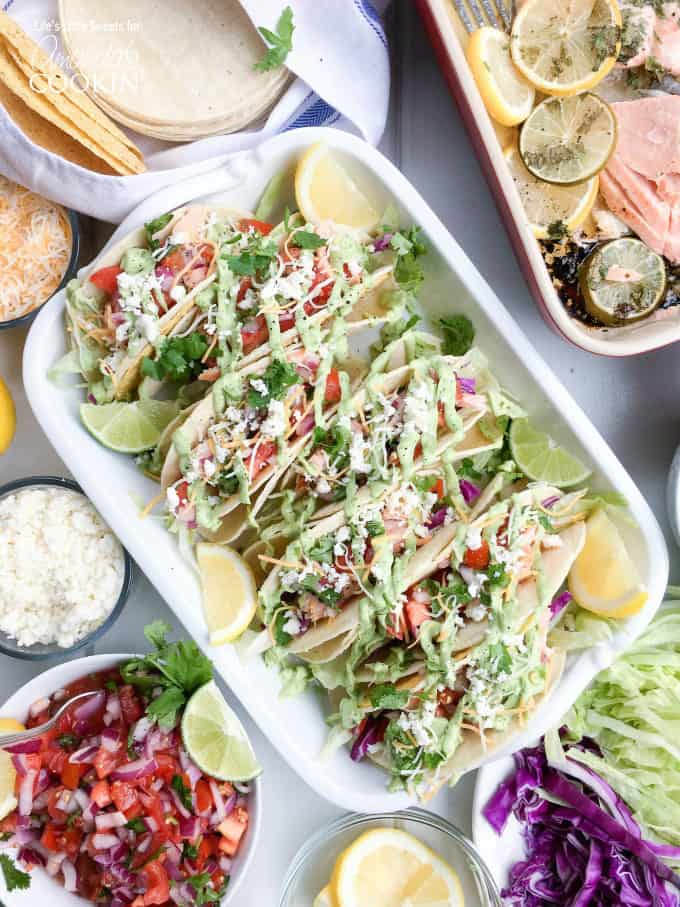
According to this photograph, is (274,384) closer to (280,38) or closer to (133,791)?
(280,38)

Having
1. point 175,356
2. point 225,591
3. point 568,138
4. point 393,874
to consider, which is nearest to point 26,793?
point 225,591

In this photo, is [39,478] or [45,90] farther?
[39,478]

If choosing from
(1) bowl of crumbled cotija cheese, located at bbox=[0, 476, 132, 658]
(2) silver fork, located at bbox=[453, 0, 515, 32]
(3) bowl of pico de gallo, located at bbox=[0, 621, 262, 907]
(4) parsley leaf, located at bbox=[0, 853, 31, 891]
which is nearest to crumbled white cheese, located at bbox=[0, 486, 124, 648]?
(1) bowl of crumbled cotija cheese, located at bbox=[0, 476, 132, 658]

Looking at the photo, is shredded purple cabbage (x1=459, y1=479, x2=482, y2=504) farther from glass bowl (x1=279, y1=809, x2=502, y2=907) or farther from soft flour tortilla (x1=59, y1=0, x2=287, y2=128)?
soft flour tortilla (x1=59, y1=0, x2=287, y2=128)

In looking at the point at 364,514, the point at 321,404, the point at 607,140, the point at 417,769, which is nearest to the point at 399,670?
the point at 417,769

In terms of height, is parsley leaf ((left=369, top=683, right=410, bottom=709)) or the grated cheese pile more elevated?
the grated cheese pile

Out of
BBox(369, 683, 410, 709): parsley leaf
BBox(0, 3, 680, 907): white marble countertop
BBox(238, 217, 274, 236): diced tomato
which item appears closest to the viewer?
BBox(369, 683, 410, 709): parsley leaf

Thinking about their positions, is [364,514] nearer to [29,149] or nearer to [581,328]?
[581,328]
